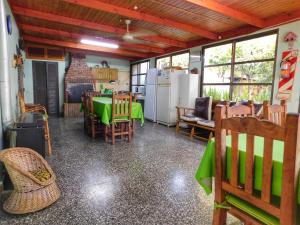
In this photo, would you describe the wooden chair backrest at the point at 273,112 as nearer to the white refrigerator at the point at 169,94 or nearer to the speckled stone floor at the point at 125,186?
the speckled stone floor at the point at 125,186

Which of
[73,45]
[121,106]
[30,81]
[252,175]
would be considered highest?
[73,45]

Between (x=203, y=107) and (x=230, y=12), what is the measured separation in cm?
216

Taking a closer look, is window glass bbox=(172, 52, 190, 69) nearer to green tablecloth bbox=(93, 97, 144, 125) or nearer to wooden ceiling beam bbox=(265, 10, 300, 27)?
wooden ceiling beam bbox=(265, 10, 300, 27)

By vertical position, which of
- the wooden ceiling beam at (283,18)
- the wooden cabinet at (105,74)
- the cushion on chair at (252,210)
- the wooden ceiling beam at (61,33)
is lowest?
the cushion on chair at (252,210)

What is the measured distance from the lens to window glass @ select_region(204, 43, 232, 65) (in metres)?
4.96

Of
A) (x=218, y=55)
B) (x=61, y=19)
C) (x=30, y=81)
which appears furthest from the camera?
(x=30, y=81)

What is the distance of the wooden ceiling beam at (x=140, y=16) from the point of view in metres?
3.45

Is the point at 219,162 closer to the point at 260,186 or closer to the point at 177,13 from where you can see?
the point at 260,186

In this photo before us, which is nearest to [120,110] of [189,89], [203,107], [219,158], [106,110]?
[106,110]

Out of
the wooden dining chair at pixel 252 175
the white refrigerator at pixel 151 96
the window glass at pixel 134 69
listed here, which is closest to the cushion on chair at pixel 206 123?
the white refrigerator at pixel 151 96

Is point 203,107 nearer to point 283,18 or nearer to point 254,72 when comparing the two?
point 254,72

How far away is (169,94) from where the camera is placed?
576 cm

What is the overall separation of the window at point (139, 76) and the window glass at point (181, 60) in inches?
70.6

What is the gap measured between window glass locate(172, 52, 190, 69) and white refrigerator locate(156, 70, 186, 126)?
1.80 feet
